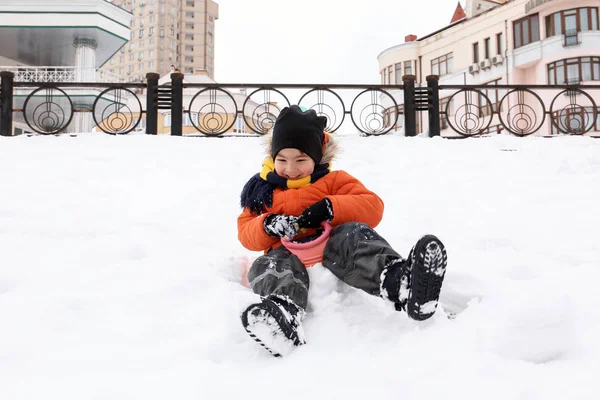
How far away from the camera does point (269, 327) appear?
1.42m

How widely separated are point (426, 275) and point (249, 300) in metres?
0.68

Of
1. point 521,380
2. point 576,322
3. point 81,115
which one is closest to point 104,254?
point 521,380

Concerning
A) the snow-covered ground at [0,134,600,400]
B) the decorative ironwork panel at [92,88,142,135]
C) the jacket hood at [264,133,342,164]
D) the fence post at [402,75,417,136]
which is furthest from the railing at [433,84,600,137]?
the decorative ironwork panel at [92,88,142,135]

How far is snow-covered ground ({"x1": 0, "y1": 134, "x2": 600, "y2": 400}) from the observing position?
4.14 feet

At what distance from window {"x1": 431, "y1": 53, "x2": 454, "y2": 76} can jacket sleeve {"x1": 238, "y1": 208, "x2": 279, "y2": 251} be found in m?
28.8

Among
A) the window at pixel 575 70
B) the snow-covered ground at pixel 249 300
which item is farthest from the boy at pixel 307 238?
the window at pixel 575 70

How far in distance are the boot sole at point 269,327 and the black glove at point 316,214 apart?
623mm

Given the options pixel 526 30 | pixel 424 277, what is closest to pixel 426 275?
pixel 424 277

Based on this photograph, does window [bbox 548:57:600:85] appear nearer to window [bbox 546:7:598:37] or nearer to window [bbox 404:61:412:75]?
window [bbox 546:7:598:37]

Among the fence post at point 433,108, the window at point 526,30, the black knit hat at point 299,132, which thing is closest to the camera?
the black knit hat at point 299,132

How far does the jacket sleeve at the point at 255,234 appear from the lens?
2.11 m

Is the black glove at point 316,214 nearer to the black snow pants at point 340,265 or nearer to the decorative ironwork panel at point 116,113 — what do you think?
the black snow pants at point 340,265

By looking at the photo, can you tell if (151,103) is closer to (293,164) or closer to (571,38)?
(293,164)

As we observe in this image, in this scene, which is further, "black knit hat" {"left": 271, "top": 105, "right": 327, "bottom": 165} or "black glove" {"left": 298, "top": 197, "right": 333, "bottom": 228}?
"black knit hat" {"left": 271, "top": 105, "right": 327, "bottom": 165}
